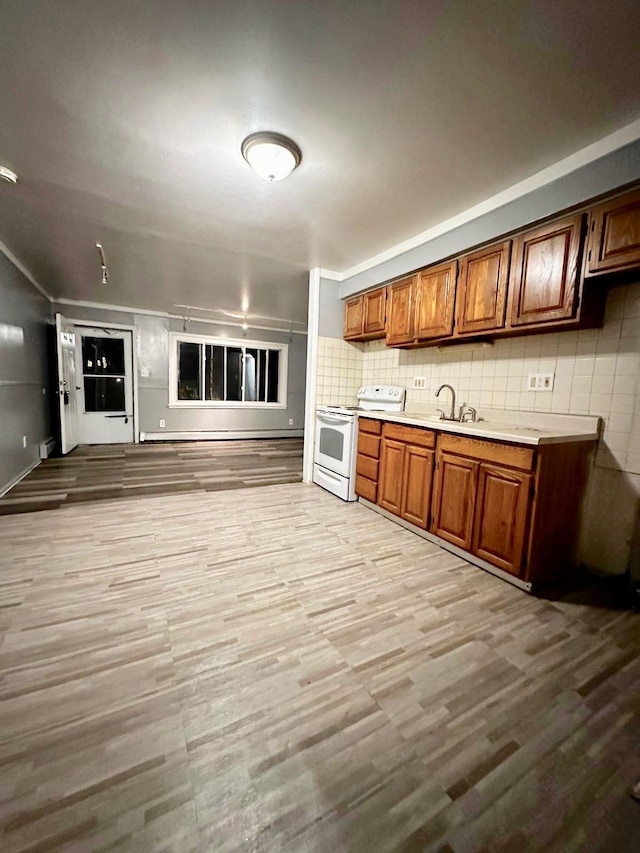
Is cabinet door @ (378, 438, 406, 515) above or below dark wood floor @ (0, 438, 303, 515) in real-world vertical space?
above

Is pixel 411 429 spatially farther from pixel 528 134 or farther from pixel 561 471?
pixel 528 134

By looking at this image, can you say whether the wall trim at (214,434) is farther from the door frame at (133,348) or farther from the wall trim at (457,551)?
the wall trim at (457,551)

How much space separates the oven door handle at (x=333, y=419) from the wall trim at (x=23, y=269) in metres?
3.46

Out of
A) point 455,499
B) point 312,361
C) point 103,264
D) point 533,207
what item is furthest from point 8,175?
point 455,499

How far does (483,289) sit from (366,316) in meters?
1.34

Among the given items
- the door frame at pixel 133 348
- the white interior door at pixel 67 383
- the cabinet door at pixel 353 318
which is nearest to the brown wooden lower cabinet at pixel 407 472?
the cabinet door at pixel 353 318

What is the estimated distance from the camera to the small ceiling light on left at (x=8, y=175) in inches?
81.4

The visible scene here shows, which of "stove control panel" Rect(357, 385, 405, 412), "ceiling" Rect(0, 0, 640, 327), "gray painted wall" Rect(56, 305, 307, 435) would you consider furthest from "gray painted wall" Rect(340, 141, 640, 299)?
"gray painted wall" Rect(56, 305, 307, 435)

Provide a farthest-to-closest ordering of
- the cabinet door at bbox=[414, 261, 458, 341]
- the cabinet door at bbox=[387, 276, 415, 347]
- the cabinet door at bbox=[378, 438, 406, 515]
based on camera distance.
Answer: the cabinet door at bbox=[387, 276, 415, 347], the cabinet door at bbox=[378, 438, 406, 515], the cabinet door at bbox=[414, 261, 458, 341]

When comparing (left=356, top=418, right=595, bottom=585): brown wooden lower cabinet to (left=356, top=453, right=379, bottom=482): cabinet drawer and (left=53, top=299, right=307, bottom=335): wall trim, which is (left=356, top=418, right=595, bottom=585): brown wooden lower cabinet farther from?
(left=53, top=299, right=307, bottom=335): wall trim

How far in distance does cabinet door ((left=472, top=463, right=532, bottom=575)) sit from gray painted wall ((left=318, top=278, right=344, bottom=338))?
2.34 meters

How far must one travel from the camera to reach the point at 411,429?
8.77 ft

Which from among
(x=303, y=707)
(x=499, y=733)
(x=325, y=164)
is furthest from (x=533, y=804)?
(x=325, y=164)

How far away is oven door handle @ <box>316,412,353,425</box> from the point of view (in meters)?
3.30
